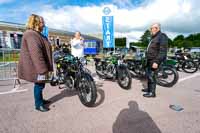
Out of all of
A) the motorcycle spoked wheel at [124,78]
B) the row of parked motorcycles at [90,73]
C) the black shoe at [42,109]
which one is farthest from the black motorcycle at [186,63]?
the black shoe at [42,109]

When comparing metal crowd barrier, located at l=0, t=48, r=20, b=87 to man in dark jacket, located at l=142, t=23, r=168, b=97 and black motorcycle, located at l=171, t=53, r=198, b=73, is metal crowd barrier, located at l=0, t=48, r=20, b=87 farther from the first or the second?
black motorcycle, located at l=171, t=53, r=198, b=73

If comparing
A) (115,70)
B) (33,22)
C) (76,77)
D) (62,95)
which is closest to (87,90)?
(76,77)

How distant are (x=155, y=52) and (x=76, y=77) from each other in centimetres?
203

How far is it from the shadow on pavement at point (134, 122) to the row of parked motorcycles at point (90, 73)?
0.72 m

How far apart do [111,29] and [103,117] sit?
274 inches

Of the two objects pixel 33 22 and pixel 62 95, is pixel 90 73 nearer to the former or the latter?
pixel 62 95

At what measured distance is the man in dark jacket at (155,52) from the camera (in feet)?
12.7

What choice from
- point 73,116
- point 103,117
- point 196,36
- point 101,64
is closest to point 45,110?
point 73,116

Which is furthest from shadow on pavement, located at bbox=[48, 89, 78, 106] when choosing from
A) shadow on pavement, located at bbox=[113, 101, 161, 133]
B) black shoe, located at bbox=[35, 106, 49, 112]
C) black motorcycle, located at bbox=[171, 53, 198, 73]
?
black motorcycle, located at bbox=[171, 53, 198, 73]

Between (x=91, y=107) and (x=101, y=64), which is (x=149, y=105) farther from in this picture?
(x=101, y=64)

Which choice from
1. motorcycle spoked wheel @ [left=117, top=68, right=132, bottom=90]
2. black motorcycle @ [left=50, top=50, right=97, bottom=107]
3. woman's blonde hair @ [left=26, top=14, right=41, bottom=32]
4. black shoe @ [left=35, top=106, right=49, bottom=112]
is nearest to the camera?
Answer: woman's blonde hair @ [left=26, top=14, right=41, bottom=32]

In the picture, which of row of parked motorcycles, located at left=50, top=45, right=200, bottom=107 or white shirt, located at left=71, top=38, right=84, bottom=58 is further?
white shirt, located at left=71, top=38, right=84, bottom=58

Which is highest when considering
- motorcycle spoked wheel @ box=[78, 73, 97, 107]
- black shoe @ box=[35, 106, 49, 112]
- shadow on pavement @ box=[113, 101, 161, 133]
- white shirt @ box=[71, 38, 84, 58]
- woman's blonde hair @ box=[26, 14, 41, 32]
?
woman's blonde hair @ box=[26, 14, 41, 32]

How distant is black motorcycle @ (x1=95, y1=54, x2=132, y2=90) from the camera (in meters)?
4.87
